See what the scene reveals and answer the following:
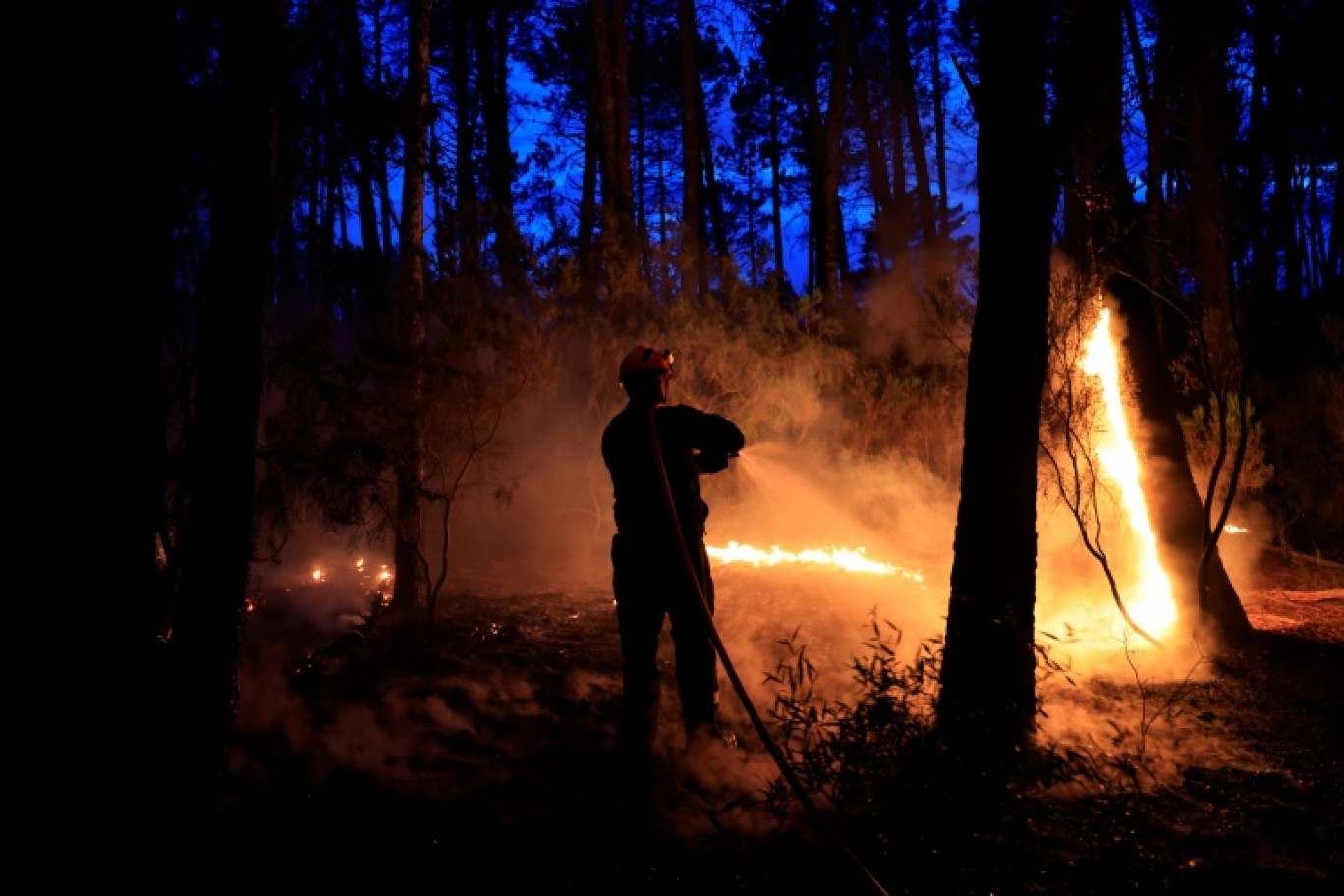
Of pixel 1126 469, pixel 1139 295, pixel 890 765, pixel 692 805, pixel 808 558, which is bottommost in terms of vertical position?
pixel 692 805

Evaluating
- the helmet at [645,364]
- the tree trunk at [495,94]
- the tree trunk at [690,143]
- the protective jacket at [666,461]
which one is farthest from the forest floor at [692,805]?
the tree trunk at [495,94]

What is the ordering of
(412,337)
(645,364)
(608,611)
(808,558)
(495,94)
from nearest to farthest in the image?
1. (645,364)
2. (412,337)
3. (608,611)
4. (808,558)
5. (495,94)

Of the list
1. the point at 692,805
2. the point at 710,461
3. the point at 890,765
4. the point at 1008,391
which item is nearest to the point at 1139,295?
the point at 1008,391

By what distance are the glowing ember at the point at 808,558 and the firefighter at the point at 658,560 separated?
20.5 feet

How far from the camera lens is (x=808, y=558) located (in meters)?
11.1

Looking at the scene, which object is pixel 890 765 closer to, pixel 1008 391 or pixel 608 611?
pixel 1008 391

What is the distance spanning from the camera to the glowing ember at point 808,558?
10.3 m

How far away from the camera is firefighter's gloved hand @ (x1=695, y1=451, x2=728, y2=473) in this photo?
4199 millimetres

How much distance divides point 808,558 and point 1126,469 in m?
5.05

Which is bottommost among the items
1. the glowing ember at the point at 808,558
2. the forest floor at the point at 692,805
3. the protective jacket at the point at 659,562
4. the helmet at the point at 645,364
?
the forest floor at the point at 692,805

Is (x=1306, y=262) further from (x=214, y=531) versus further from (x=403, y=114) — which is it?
(x=214, y=531)

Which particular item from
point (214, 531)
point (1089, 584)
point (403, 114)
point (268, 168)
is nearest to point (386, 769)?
point (214, 531)

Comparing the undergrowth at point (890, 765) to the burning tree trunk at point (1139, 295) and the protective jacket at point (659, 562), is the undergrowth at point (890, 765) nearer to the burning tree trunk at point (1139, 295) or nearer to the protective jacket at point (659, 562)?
the protective jacket at point (659, 562)

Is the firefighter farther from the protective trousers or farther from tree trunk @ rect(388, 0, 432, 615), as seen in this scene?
tree trunk @ rect(388, 0, 432, 615)
